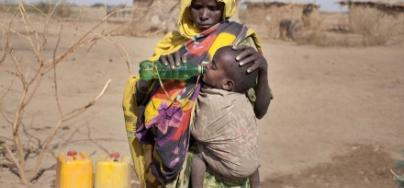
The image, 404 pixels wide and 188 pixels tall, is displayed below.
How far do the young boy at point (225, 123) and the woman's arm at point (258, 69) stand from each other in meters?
0.02

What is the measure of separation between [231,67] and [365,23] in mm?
20528

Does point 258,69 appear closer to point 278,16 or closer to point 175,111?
point 175,111

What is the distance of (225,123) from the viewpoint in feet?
6.49

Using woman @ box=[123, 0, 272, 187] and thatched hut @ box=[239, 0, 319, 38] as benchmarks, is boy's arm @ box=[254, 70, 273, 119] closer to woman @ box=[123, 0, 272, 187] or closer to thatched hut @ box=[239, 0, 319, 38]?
woman @ box=[123, 0, 272, 187]

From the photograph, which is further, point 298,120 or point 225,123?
point 298,120

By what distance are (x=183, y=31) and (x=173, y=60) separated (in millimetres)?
175

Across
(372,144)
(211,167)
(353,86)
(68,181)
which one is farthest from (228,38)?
(353,86)

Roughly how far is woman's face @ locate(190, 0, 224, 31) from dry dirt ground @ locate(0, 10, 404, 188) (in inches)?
71.6

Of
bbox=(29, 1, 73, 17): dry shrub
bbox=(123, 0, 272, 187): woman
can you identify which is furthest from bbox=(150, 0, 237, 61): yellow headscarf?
bbox=(29, 1, 73, 17): dry shrub

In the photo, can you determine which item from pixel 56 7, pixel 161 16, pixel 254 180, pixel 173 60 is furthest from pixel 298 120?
pixel 161 16

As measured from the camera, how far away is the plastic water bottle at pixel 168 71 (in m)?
1.94

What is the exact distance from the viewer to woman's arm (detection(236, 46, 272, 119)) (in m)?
1.94

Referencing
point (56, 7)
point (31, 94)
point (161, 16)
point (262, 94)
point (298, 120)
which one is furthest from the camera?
point (161, 16)

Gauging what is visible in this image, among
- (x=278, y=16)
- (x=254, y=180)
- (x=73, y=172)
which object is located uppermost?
(x=254, y=180)
